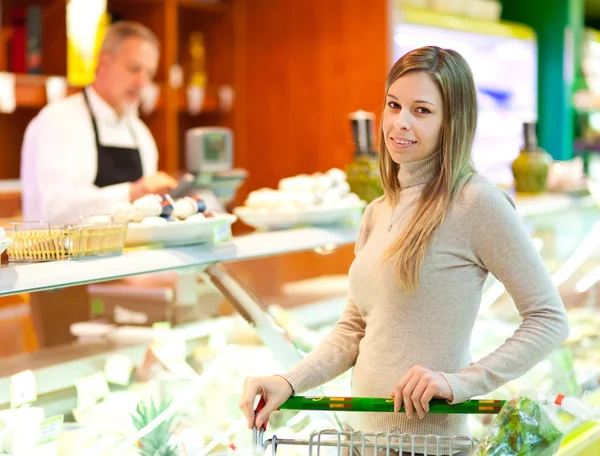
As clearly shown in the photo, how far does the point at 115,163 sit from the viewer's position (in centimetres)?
378

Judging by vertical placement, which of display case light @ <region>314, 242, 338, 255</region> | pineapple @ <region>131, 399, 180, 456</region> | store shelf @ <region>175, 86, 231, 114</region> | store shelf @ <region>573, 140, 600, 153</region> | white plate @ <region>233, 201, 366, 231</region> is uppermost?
store shelf @ <region>175, 86, 231, 114</region>

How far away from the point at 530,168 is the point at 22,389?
2826 millimetres

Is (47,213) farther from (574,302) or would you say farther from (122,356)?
(574,302)

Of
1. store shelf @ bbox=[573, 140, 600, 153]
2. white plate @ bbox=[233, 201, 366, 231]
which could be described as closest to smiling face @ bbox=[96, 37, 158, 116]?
white plate @ bbox=[233, 201, 366, 231]

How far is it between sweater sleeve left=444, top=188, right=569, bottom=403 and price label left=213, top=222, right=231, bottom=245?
0.80 meters

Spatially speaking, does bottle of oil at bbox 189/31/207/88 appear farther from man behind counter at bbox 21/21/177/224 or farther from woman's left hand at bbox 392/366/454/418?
woman's left hand at bbox 392/366/454/418

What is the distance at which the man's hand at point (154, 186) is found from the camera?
2824 mm

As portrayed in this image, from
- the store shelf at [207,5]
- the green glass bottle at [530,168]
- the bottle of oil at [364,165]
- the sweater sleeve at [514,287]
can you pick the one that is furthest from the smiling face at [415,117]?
the store shelf at [207,5]

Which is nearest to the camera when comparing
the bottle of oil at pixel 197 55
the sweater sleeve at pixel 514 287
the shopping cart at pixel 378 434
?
the shopping cart at pixel 378 434

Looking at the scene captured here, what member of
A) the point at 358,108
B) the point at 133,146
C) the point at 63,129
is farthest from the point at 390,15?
the point at 63,129

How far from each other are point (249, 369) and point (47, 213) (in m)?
1.67

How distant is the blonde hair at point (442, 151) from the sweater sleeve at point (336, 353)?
0.56 feet

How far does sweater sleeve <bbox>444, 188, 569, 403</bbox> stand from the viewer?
1.43 metres

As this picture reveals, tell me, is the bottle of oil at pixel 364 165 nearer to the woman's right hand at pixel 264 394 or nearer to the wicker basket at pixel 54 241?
the wicker basket at pixel 54 241
